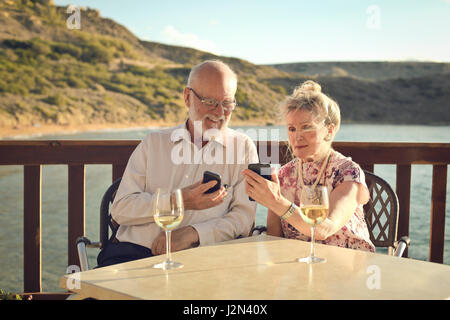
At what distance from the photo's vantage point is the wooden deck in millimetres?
2283

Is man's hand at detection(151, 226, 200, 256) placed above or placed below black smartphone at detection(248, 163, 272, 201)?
below

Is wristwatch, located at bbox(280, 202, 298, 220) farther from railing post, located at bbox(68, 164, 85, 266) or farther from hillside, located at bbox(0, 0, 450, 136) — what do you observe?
hillside, located at bbox(0, 0, 450, 136)

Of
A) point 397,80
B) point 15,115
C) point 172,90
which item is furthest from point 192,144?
point 397,80

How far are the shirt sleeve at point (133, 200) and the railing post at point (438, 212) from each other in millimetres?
1604

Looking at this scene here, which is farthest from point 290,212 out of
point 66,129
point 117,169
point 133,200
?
point 66,129

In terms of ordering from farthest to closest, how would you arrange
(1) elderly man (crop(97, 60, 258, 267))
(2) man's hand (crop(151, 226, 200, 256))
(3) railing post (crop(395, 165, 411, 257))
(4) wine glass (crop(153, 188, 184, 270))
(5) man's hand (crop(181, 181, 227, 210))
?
1. (3) railing post (crop(395, 165, 411, 257))
2. (1) elderly man (crop(97, 60, 258, 267))
3. (2) man's hand (crop(151, 226, 200, 256))
4. (5) man's hand (crop(181, 181, 227, 210))
5. (4) wine glass (crop(153, 188, 184, 270))

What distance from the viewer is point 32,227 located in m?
2.30

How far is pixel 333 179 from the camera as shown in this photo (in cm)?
173

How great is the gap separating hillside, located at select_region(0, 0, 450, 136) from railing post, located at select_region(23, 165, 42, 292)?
15738mm

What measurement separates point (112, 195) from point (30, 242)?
0.69 meters

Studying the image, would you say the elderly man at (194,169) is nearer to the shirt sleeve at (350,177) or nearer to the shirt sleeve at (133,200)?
the shirt sleeve at (133,200)

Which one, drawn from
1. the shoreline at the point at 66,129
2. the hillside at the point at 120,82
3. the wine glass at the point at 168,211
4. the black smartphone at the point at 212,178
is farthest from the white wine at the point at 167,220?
the shoreline at the point at 66,129

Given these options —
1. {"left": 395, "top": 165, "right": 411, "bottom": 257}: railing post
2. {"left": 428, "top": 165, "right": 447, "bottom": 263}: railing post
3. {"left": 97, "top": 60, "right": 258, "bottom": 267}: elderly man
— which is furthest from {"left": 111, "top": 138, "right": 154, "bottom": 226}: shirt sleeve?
{"left": 428, "top": 165, "right": 447, "bottom": 263}: railing post

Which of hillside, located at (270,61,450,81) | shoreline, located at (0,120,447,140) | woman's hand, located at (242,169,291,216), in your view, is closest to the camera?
woman's hand, located at (242,169,291,216)
